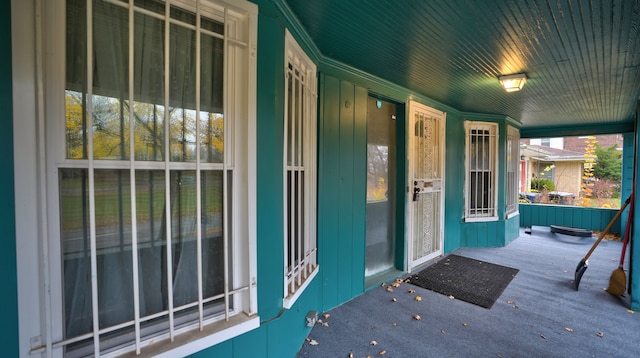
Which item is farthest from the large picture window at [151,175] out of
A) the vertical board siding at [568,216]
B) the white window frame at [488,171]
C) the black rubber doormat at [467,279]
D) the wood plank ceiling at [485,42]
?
the vertical board siding at [568,216]

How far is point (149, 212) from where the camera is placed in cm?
124

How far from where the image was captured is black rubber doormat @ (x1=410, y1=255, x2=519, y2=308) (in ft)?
10.4

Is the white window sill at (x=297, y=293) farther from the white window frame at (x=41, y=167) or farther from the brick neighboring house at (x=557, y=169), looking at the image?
the brick neighboring house at (x=557, y=169)

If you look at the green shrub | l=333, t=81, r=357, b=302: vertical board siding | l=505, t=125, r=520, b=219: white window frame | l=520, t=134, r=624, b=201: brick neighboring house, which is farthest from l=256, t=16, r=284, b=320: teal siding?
the green shrub

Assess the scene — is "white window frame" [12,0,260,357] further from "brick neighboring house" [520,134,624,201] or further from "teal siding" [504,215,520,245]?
"brick neighboring house" [520,134,624,201]

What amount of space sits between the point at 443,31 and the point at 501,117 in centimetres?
405

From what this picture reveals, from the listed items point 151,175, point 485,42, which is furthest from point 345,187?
point 151,175

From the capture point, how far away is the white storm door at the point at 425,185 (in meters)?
3.73

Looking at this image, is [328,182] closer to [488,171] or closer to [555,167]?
[488,171]

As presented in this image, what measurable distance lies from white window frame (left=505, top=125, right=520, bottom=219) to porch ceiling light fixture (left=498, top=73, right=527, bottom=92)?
284 centimetres

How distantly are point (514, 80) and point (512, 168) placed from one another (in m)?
3.48

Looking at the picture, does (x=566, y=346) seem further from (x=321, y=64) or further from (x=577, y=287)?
(x=321, y=64)

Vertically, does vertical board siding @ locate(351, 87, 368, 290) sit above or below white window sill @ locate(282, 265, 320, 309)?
above

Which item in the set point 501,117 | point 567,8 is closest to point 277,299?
point 567,8
